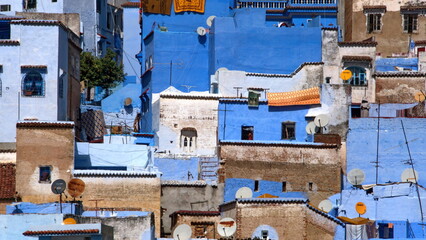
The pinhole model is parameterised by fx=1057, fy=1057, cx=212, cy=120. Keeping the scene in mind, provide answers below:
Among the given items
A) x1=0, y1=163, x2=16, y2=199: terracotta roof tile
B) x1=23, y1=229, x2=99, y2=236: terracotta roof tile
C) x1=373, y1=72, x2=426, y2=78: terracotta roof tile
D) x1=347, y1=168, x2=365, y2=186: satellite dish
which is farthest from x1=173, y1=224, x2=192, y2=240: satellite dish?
x1=373, y1=72, x2=426, y2=78: terracotta roof tile

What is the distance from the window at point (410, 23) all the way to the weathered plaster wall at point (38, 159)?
27.0m

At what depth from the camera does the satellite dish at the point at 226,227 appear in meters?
44.5

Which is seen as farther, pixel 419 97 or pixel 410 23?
pixel 410 23

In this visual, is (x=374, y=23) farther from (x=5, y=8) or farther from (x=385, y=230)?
(x=5, y=8)

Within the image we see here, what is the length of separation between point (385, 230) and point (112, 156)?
1394 cm

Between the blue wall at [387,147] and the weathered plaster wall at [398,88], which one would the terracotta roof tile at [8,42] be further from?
the weathered plaster wall at [398,88]

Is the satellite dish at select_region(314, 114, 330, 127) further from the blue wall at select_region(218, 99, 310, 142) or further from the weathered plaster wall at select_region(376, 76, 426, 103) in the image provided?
the weathered plaster wall at select_region(376, 76, 426, 103)

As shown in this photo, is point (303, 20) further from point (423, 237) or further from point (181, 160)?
point (423, 237)

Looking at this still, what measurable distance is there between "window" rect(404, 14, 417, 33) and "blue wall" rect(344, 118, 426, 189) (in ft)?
47.7

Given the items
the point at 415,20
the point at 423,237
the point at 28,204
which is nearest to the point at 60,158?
the point at 28,204

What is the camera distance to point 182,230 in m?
44.0

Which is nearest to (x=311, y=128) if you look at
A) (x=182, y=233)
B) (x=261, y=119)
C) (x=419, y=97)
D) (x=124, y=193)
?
(x=261, y=119)

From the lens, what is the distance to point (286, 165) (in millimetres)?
51531

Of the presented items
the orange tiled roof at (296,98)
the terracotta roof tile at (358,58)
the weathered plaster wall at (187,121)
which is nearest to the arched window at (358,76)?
the terracotta roof tile at (358,58)
